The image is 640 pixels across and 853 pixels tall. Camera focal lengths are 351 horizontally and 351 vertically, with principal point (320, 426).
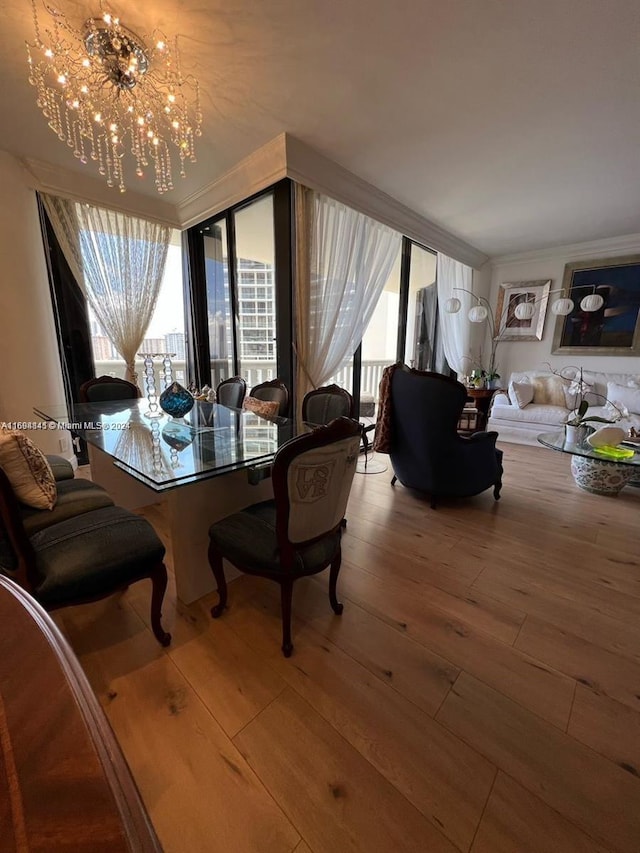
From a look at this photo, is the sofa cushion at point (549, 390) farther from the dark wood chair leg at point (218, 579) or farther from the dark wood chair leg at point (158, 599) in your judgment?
the dark wood chair leg at point (158, 599)

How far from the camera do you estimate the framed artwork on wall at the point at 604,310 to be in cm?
473

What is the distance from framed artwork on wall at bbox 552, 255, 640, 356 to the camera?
15.5 ft

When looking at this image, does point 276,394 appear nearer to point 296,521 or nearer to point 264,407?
point 264,407

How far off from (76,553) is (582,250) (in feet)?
21.6

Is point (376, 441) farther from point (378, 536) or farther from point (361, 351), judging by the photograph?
point (361, 351)

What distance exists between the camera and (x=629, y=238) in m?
4.62

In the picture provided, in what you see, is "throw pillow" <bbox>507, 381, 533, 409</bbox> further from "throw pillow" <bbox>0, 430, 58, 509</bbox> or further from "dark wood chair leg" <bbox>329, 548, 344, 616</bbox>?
"throw pillow" <bbox>0, 430, 58, 509</bbox>

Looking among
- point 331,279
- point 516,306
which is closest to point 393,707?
point 331,279

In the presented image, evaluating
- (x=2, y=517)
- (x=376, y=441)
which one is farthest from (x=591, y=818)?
(x=376, y=441)

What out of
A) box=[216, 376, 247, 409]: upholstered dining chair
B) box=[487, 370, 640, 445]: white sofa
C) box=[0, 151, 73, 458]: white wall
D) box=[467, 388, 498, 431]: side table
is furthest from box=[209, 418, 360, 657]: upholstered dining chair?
box=[467, 388, 498, 431]: side table

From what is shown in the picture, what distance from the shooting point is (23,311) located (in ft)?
9.63

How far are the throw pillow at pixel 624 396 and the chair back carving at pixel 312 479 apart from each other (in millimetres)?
4619

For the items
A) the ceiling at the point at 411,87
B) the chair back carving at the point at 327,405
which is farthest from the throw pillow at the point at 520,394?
the chair back carving at the point at 327,405

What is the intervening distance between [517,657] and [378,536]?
1.02m
